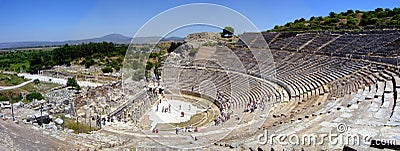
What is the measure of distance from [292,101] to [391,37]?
479 inches

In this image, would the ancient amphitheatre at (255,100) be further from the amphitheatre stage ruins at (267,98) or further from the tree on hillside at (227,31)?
the tree on hillside at (227,31)

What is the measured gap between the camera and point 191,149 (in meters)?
8.52

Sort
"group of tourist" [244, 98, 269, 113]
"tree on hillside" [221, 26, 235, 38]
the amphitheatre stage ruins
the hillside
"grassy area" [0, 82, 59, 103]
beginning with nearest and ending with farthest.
Result: the amphitheatre stage ruins → "tree on hillside" [221, 26, 235, 38] → "group of tourist" [244, 98, 269, 113] → "grassy area" [0, 82, 59, 103] → the hillside

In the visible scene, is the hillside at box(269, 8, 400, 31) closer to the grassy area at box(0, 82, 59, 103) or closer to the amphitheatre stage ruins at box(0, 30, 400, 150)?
the amphitheatre stage ruins at box(0, 30, 400, 150)

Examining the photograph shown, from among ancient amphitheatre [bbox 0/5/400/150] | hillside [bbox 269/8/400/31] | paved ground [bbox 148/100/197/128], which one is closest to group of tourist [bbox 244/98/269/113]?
ancient amphitheatre [bbox 0/5/400/150]

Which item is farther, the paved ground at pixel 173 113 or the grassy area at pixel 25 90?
the grassy area at pixel 25 90

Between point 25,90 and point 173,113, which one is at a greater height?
point 173,113

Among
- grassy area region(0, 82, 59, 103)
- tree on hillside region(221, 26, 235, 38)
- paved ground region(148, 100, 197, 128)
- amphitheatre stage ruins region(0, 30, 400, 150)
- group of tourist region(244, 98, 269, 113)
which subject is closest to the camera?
amphitheatre stage ruins region(0, 30, 400, 150)

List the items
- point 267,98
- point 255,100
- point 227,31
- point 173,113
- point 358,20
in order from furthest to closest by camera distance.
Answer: point 358,20 < point 227,31 < point 173,113 < point 255,100 < point 267,98

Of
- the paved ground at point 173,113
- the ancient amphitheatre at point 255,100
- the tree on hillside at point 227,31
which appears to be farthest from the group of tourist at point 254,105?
the tree on hillside at point 227,31

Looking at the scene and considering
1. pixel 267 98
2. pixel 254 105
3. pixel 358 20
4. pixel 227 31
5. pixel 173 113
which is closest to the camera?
pixel 254 105

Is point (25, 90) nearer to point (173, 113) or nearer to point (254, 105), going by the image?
point (173, 113)

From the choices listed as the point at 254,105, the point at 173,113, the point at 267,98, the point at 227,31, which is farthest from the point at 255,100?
the point at 227,31

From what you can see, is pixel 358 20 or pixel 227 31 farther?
pixel 358 20
